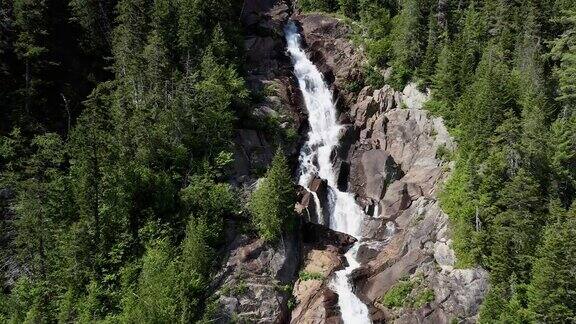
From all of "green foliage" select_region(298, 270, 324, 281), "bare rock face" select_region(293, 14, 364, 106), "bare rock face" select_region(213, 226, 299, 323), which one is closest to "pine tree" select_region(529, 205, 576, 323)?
"green foliage" select_region(298, 270, 324, 281)

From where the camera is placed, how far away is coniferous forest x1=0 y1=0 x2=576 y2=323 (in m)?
40.2

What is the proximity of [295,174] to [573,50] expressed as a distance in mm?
33290

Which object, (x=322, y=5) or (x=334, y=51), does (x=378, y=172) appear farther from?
(x=322, y=5)

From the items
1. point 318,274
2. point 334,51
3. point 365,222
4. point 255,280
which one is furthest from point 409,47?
point 255,280

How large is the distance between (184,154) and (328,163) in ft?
57.9

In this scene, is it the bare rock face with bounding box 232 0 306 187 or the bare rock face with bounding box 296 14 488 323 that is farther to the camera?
the bare rock face with bounding box 232 0 306 187

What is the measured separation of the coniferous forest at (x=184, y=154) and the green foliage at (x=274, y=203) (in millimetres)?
154

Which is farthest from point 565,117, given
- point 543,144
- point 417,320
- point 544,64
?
point 417,320

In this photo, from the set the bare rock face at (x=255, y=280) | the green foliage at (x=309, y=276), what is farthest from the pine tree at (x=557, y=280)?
the bare rock face at (x=255, y=280)

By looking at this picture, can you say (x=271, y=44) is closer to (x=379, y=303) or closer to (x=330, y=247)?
(x=330, y=247)

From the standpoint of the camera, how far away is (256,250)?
4553 cm

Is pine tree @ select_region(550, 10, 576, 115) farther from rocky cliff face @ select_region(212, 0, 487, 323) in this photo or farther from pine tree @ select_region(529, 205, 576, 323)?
pine tree @ select_region(529, 205, 576, 323)

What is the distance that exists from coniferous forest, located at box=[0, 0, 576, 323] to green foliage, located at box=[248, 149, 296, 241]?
0.50 feet

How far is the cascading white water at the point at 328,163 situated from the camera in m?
44.3
